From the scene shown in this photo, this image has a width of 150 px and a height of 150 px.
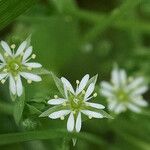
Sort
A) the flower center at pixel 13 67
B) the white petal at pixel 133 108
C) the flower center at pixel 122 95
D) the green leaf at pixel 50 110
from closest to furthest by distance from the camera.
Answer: the green leaf at pixel 50 110
the flower center at pixel 13 67
the white petal at pixel 133 108
the flower center at pixel 122 95

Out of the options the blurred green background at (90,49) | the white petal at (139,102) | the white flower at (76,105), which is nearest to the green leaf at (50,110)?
the white flower at (76,105)

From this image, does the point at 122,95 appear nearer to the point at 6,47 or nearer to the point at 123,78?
the point at 123,78

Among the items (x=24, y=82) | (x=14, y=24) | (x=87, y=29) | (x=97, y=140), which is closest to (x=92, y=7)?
(x=87, y=29)

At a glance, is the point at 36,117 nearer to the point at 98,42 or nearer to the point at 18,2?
the point at 18,2

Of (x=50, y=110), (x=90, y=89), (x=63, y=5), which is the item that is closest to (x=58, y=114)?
(x=50, y=110)

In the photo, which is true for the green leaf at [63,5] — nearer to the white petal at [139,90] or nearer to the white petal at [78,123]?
the white petal at [139,90]
